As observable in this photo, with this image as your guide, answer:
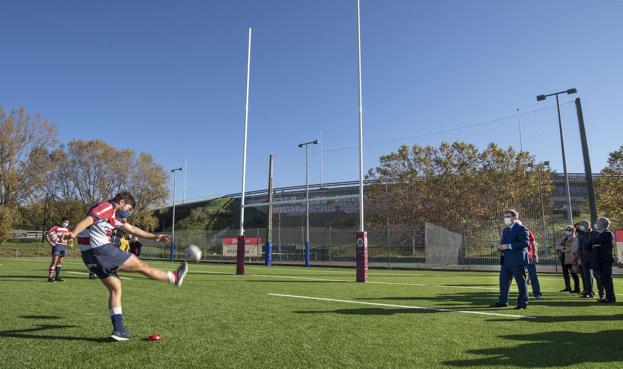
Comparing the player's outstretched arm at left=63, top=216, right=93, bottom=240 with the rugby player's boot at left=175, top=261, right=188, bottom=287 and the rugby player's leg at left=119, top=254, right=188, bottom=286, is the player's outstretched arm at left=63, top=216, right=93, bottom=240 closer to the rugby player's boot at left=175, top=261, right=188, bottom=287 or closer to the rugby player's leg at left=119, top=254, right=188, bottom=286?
the rugby player's leg at left=119, top=254, right=188, bottom=286

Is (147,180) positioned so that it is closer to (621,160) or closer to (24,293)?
(24,293)

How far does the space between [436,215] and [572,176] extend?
3110cm

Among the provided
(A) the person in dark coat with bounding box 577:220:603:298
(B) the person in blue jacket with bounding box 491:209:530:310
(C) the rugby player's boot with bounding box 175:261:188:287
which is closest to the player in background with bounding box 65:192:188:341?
(C) the rugby player's boot with bounding box 175:261:188:287

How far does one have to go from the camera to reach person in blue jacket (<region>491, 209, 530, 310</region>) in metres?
8.28

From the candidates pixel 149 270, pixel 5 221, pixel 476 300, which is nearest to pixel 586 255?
pixel 476 300

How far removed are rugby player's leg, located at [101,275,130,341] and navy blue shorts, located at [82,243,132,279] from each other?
11 cm

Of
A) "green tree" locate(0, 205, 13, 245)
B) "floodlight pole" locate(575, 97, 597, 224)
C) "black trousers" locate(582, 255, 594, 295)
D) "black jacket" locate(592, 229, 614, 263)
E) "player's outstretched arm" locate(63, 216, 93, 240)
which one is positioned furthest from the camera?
"green tree" locate(0, 205, 13, 245)

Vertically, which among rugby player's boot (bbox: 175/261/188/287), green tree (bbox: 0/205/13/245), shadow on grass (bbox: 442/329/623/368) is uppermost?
green tree (bbox: 0/205/13/245)

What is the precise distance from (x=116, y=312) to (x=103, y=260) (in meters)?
0.69

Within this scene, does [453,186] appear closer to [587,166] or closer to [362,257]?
[587,166]

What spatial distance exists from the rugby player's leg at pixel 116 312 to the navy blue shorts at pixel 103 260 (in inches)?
4.5

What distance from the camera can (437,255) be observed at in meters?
27.1

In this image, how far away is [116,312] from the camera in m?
5.44

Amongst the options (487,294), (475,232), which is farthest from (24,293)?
(475,232)
